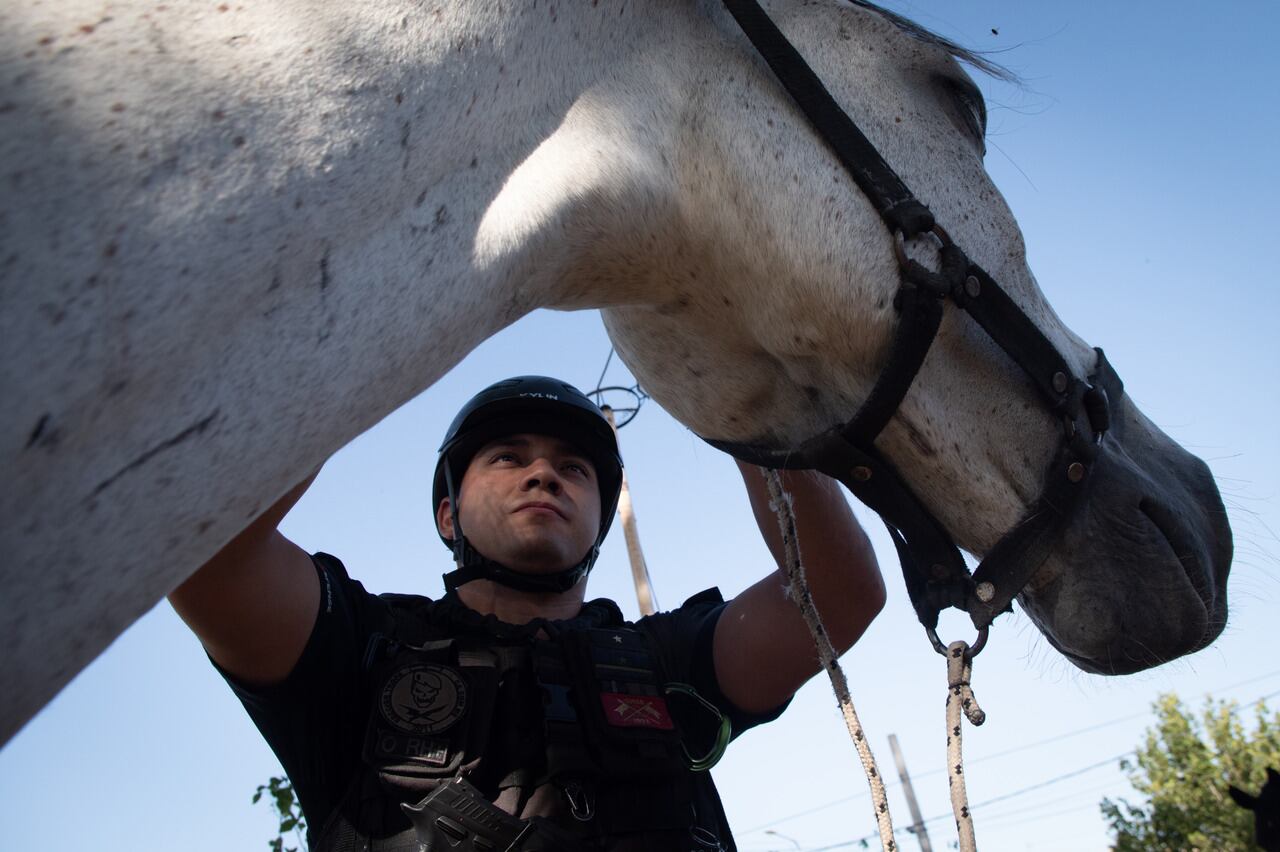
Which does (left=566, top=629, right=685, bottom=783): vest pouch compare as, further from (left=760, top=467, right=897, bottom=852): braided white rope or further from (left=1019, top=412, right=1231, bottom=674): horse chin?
(left=1019, top=412, right=1231, bottom=674): horse chin

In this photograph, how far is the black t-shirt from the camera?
2111mm

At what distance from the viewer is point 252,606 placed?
1.99 meters

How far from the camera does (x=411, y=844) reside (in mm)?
1913

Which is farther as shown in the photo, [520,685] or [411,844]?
[520,685]

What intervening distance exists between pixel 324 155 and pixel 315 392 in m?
0.25

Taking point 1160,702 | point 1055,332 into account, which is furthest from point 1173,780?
point 1055,332

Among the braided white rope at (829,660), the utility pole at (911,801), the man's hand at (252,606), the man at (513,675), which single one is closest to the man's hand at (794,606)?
the man at (513,675)

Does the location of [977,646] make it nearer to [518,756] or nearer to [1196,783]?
[518,756]

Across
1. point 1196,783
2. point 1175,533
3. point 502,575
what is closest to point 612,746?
point 502,575

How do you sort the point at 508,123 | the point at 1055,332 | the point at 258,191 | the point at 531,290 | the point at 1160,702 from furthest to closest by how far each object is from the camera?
the point at 1160,702
the point at 1055,332
the point at 531,290
the point at 508,123
the point at 258,191

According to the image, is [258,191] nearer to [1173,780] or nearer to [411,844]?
[411,844]

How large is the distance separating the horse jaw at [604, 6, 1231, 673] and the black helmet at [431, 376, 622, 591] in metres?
1.05

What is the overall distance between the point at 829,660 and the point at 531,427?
1393 mm

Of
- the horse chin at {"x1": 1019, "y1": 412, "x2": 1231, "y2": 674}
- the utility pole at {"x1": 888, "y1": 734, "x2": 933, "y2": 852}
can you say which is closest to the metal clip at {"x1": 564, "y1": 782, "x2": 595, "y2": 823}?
the horse chin at {"x1": 1019, "y1": 412, "x2": 1231, "y2": 674}
